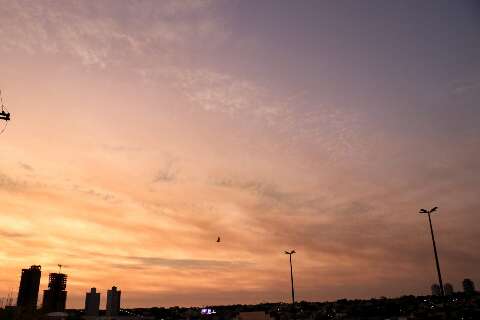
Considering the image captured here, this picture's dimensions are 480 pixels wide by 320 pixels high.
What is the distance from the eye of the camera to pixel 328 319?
15638 centimetres

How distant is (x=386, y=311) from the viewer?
652 feet

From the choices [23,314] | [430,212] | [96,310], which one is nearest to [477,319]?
[430,212]

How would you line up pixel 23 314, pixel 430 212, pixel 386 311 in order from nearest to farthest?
1. pixel 23 314
2. pixel 430 212
3. pixel 386 311

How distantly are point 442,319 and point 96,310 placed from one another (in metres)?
135

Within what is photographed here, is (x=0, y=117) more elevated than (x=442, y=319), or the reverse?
(x=0, y=117)

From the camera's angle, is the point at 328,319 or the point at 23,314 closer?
the point at 23,314

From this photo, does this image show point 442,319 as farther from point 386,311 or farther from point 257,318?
point 386,311

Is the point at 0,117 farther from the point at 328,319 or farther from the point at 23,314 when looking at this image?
the point at 328,319

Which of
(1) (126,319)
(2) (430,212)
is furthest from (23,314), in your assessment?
(1) (126,319)

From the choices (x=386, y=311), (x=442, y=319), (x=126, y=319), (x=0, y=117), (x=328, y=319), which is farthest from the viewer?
(x=386, y=311)

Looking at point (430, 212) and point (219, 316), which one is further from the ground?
point (430, 212)

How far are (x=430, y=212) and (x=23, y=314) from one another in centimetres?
4551

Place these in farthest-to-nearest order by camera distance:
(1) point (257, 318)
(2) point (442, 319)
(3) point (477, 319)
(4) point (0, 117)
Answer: (2) point (442, 319) < (3) point (477, 319) < (1) point (257, 318) < (4) point (0, 117)

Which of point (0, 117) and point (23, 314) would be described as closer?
point (0, 117)
